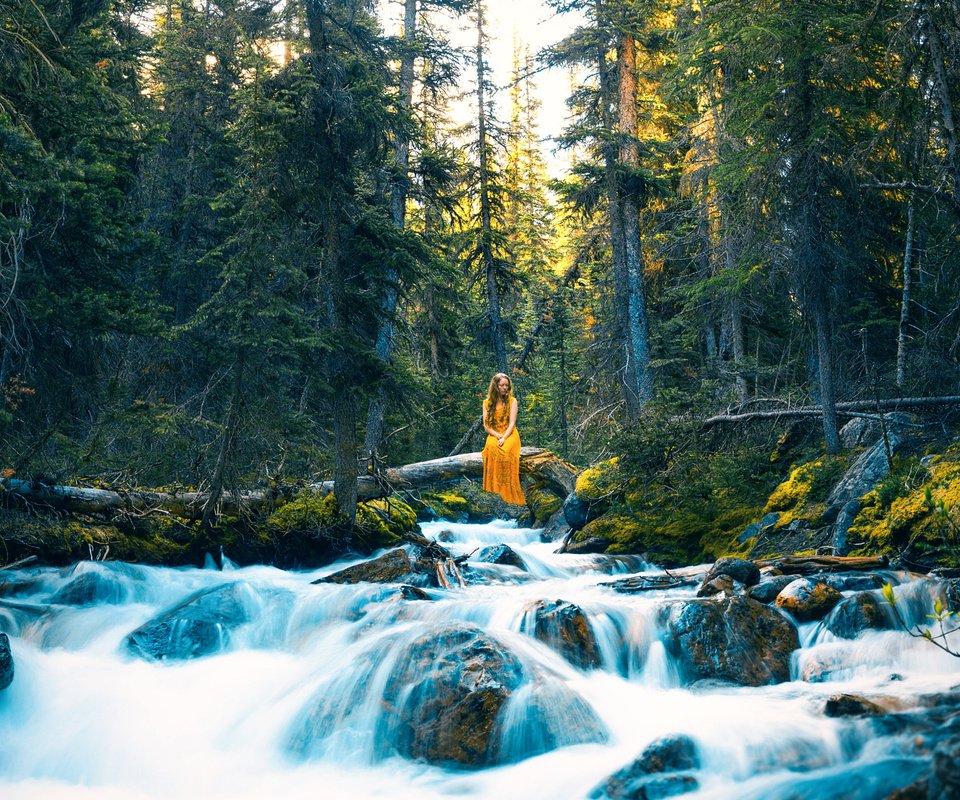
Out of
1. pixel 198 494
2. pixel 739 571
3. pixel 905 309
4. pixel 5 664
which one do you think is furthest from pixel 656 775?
pixel 905 309

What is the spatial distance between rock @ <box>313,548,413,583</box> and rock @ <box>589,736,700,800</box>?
17.9ft

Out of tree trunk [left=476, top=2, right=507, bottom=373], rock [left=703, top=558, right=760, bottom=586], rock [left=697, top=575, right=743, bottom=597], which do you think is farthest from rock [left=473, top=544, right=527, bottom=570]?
tree trunk [left=476, top=2, right=507, bottom=373]

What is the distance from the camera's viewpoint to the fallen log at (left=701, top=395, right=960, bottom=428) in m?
10.9

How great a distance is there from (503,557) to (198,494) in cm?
521

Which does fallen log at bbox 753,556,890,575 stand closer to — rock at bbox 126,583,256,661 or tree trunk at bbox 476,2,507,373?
rock at bbox 126,583,256,661

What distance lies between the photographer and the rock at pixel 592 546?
558 inches

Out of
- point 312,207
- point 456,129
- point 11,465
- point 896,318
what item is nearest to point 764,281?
point 896,318

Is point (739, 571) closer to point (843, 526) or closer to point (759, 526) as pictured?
point (843, 526)

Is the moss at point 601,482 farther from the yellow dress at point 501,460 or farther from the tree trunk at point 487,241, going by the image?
the tree trunk at point 487,241

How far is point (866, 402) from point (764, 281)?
10.4 ft

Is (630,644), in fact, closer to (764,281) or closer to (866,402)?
(866,402)

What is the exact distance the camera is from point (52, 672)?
802cm

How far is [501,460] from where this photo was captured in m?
12.8

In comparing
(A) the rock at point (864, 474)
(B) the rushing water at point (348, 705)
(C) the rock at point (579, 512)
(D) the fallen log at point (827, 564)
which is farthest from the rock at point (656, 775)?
(C) the rock at point (579, 512)
